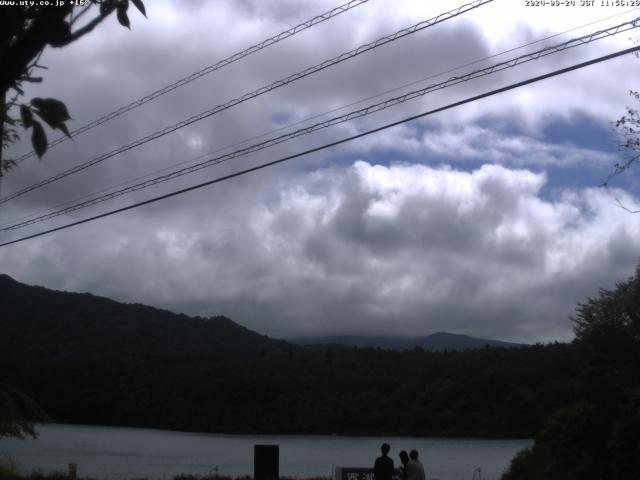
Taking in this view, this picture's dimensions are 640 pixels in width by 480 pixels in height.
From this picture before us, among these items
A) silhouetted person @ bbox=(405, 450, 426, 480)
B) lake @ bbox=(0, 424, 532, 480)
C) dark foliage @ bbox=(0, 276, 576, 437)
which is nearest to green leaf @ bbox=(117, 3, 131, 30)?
silhouetted person @ bbox=(405, 450, 426, 480)

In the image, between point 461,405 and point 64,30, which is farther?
point 461,405

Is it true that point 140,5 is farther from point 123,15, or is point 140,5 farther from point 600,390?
point 600,390

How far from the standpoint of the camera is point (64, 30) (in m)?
3.65

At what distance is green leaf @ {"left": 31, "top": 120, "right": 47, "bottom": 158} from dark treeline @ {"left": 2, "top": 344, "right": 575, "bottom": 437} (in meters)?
47.8

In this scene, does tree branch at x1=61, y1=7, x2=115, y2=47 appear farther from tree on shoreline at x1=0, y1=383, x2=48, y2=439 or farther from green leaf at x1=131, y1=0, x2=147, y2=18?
tree on shoreline at x1=0, y1=383, x2=48, y2=439

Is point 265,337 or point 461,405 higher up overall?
point 265,337

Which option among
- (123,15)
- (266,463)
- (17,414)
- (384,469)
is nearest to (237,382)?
(17,414)

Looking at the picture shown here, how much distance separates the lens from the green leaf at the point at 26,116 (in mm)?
3873

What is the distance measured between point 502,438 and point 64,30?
179 ft

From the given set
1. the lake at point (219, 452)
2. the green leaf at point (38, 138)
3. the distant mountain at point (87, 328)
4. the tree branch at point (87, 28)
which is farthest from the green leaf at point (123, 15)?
the distant mountain at point (87, 328)

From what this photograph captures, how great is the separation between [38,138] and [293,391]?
68855mm

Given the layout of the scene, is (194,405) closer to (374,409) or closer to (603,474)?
(374,409)

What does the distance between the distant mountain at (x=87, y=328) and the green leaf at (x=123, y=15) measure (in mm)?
57856

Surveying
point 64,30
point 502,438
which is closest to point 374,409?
point 502,438
